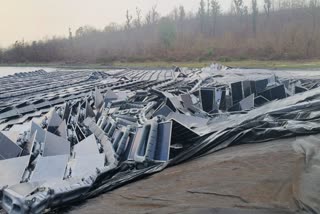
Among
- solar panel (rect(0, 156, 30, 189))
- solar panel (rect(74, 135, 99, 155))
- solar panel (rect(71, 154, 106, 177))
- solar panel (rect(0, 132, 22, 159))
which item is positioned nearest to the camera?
solar panel (rect(0, 156, 30, 189))

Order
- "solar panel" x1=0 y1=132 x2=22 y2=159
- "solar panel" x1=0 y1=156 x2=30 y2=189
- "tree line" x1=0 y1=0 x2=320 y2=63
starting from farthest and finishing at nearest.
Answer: "tree line" x1=0 y1=0 x2=320 y2=63 → "solar panel" x1=0 y1=132 x2=22 y2=159 → "solar panel" x1=0 y1=156 x2=30 y2=189

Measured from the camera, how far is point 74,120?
7.33m

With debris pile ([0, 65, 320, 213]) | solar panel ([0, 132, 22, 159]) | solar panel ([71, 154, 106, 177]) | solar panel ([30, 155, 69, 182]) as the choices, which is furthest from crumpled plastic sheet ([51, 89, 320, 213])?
solar panel ([0, 132, 22, 159])

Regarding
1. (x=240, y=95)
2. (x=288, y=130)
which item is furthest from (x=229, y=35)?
(x=288, y=130)

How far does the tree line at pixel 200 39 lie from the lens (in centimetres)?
3662

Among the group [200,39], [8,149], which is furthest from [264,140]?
[200,39]

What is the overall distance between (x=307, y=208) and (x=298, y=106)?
3458mm

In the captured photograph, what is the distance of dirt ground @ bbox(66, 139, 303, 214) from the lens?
3.42 meters

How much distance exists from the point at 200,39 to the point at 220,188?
141 feet

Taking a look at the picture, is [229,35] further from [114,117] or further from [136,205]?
[136,205]

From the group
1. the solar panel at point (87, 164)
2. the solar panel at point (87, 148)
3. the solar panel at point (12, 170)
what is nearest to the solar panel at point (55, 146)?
the solar panel at point (87, 148)

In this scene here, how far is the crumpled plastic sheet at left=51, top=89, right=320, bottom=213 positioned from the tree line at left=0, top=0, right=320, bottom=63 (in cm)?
2828

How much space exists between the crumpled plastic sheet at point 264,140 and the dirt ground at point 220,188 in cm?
11

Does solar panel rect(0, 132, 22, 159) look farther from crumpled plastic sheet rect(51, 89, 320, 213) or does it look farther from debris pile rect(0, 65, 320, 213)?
crumpled plastic sheet rect(51, 89, 320, 213)
